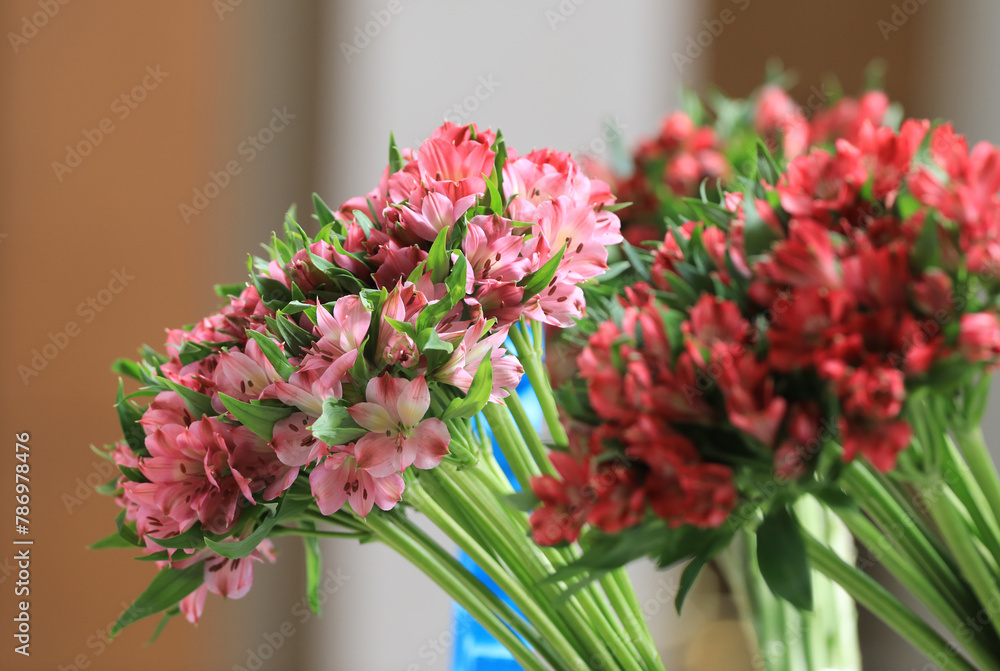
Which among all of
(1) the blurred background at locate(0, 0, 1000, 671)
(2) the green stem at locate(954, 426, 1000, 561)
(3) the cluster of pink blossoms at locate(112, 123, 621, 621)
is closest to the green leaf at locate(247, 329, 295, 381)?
(3) the cluster of pink blossoms at locate(112, 123, 621, 621)

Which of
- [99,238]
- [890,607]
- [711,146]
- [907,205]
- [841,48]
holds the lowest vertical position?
[890,607]

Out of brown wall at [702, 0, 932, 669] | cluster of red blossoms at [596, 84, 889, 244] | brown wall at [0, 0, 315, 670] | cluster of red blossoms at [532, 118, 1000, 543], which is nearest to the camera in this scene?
cluster of red blossoms at [532, 118, 1000, 543]

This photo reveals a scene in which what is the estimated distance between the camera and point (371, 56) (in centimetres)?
109

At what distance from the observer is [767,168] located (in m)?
0.30

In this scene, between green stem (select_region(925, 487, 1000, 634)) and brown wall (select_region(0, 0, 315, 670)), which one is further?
brown wall (select_region(0, 0, 315, 670))

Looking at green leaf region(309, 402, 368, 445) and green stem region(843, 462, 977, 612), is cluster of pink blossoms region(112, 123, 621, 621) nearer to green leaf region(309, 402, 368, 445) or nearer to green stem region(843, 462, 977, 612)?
green leaf region(309, 402, 368, 445)

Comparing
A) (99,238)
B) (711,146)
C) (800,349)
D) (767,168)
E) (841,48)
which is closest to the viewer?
(800,349)

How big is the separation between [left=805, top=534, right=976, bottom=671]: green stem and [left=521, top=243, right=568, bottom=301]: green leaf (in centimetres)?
13

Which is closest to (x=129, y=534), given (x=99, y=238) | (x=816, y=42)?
(x=99, y=238)

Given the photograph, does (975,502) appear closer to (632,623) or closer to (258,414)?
(632,623)

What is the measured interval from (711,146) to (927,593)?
31cm

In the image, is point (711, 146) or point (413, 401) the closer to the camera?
point (413, 401)

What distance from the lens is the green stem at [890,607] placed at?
0.26 m

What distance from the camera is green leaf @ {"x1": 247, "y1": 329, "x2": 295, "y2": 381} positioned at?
0.80 feet
